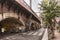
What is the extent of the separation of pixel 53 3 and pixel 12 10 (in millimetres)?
11717

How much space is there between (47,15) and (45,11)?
945 mm

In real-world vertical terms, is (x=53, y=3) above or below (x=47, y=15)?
above

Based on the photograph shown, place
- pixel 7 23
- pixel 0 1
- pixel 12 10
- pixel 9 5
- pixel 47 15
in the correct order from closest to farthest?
1. pixel 0 1
2. pixel 9 5
3. pixel 12 10
4. pixel 7 23
5. pixel 47 15

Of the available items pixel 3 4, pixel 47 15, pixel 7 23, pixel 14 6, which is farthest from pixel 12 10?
pixel 47 15

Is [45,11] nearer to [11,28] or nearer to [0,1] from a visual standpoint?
[11,28]

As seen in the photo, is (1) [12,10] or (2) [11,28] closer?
(1) [12,10]

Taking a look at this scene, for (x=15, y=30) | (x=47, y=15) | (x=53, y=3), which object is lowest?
Result: (x=15, y=30)

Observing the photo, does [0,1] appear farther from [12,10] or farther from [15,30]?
[15,30]

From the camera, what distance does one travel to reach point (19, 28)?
21.5m

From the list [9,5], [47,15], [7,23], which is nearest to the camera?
[9,5]

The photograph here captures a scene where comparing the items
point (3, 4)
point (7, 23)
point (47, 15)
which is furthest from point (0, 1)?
point (47, 15)

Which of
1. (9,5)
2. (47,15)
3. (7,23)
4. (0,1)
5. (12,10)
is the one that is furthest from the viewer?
(47,15)

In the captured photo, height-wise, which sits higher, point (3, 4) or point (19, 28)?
point (3, 4)

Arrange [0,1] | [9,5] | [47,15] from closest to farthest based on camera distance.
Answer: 1. [0,1]
2. [9,5]
3. [47,15]
